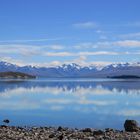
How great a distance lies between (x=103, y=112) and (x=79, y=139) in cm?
1858

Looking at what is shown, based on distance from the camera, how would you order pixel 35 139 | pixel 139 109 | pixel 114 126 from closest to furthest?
pixel 35 139, pixel 114 126, pixel 139 109

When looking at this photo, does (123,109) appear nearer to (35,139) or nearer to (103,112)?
(103,112)

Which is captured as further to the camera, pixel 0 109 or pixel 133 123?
pixel 0 109

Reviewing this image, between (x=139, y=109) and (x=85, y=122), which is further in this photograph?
(x=139, y=109)

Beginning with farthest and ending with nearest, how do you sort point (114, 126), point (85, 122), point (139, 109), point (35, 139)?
1. point (139, 109)
2. point (85, 122)
3. point (114, 126)
4. point (35, 139)

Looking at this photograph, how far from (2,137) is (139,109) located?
2391 centimetres

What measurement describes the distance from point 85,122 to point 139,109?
433 inches

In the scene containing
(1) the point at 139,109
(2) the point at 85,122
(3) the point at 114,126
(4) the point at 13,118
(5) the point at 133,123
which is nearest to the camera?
(5) the point at 133,123

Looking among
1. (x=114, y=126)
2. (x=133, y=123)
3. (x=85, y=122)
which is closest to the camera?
(x=133, y=123)

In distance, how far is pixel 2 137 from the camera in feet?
78.4

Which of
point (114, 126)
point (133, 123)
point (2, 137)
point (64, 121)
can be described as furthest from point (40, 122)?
point (2, 137)

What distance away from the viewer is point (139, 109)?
45281 mm

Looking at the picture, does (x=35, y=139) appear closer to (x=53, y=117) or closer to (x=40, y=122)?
(x=40, y=122)

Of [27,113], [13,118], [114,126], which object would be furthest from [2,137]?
[27,113]
